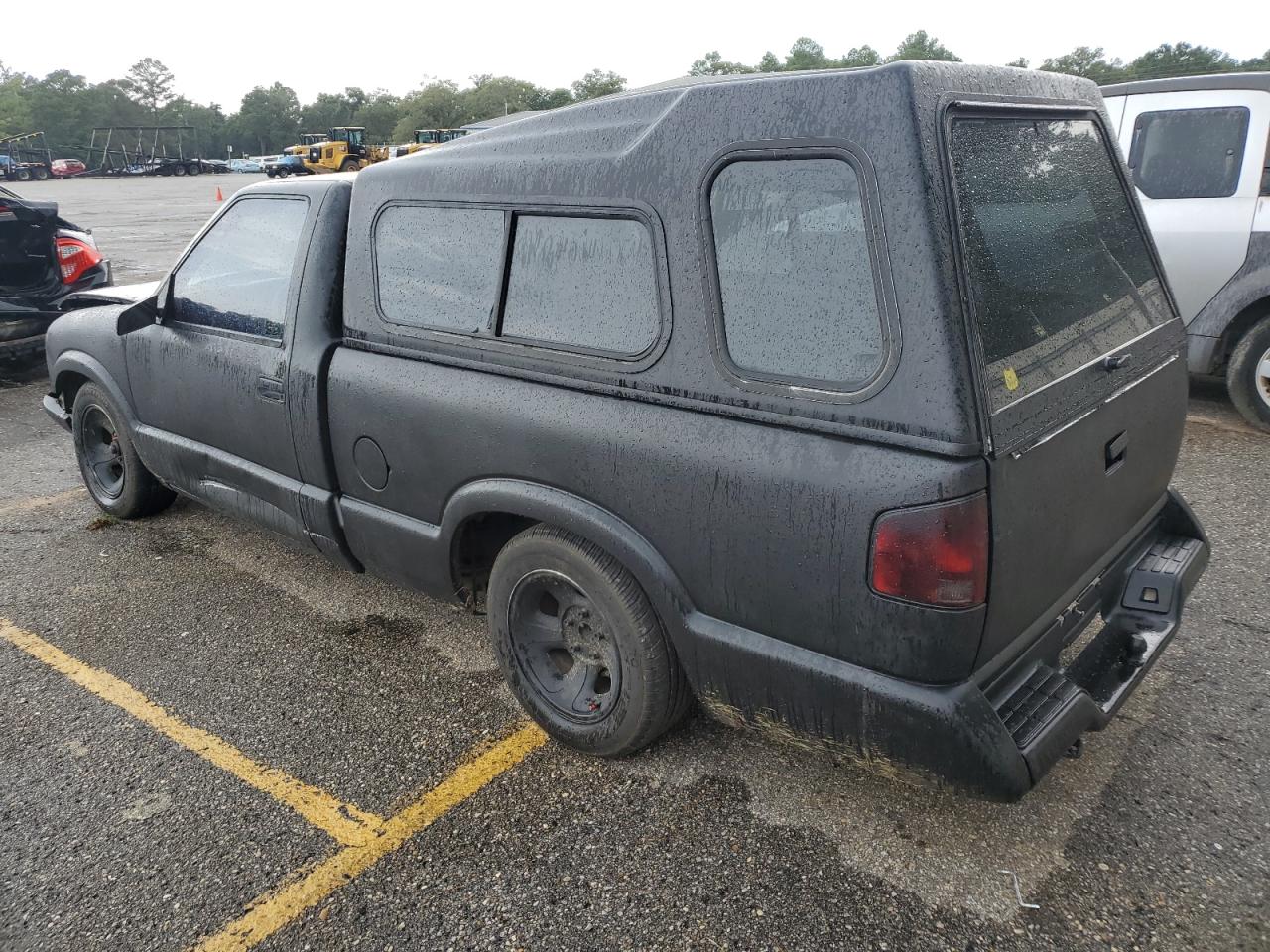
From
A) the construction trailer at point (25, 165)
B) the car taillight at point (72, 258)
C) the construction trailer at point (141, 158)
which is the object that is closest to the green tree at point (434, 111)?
the construction trailer at point (141, 158)

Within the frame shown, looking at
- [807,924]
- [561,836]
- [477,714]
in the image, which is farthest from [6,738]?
[807,924]

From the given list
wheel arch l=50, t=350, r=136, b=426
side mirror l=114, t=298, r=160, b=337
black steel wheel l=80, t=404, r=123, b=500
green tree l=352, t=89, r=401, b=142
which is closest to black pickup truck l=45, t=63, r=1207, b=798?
side mirror l=114, t=298, r=160, b=337

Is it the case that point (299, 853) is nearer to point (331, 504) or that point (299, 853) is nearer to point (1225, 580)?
point (331, 504)

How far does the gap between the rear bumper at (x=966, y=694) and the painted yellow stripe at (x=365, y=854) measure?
2.60ft

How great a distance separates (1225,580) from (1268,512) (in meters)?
0.96

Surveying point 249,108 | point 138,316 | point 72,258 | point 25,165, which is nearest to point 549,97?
point 249,108

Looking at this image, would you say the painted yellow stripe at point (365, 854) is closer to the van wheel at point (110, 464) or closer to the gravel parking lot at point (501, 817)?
the gravel parking lot at point (501, 817)

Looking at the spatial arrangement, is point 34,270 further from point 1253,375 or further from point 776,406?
point 1253,375

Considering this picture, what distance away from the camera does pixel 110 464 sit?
4.84m

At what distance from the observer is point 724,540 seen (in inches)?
88.4

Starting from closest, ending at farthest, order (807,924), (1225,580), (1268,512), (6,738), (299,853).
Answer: (807,924) < (299,853) < (6,738) < (1225,580) < (1268,512)

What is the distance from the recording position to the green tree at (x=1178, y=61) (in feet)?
158

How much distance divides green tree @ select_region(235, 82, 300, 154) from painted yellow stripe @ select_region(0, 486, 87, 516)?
120209 millimetres

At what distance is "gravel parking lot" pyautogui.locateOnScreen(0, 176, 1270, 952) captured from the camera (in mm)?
2238
